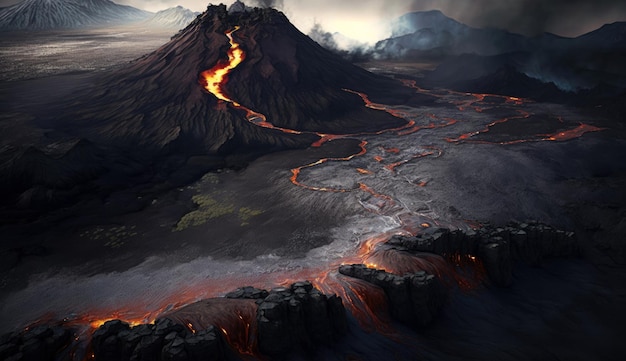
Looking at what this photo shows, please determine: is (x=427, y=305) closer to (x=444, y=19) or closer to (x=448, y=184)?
(x=448, y=184)

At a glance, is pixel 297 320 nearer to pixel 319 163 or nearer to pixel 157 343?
pixel 157 343

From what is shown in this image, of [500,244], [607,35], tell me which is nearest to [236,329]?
[500,244]

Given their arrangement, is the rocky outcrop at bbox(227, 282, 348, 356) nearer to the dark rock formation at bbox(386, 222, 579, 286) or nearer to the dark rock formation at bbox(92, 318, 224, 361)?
the dark rock formation at bbox(92, 318, 224, 361)

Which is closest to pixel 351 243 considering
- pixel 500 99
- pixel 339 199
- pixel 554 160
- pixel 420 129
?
pixel 339 199

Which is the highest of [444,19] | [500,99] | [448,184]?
[444,19]

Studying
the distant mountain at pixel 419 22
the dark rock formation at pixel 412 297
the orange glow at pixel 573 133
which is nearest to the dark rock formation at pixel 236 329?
the dark rock formation at pixel 412 297
